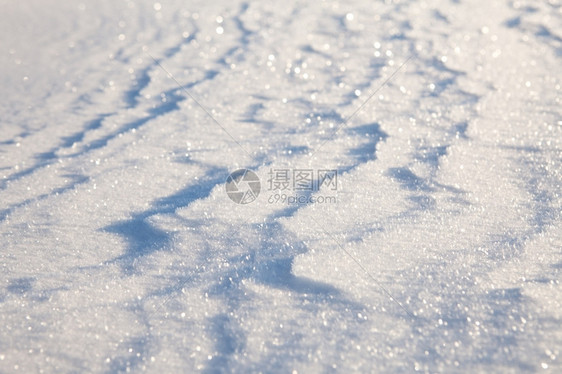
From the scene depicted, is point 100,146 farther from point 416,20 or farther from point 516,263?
point 416,20

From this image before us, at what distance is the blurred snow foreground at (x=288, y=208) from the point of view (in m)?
1.14

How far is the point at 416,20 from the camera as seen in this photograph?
3492 millimetres

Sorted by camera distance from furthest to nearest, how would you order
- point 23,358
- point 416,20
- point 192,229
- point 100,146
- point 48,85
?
point 416,20 → point 48,85 → point 100,146 → point 192,229 → point 23,358

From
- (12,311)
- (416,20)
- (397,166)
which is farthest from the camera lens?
(416,20)

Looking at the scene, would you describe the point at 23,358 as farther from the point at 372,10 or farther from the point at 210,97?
the point at 372,10

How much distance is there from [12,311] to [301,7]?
3.18 m

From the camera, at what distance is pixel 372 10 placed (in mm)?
3797

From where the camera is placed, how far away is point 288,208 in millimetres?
1618

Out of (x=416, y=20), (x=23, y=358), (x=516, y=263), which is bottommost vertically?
(x=23, y=358)

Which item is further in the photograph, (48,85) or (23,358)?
(48,85)

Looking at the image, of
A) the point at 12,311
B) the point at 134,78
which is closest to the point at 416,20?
the point at 134,78

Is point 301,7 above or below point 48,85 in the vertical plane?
above

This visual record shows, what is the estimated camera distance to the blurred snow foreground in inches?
44.9

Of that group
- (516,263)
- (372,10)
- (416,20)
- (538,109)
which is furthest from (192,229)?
(372,10)
